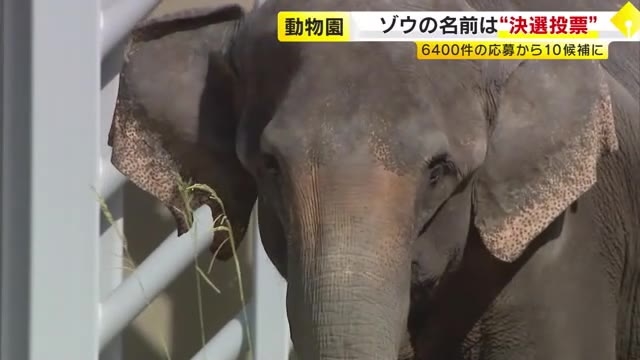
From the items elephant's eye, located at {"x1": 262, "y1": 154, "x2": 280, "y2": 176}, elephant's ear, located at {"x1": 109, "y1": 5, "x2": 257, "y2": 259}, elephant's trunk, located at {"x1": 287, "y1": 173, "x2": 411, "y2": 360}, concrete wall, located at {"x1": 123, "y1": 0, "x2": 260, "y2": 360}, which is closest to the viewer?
elephant's trunk, located at {"x1": 287, "y1": 173, "x2": 411, "y2": 360}

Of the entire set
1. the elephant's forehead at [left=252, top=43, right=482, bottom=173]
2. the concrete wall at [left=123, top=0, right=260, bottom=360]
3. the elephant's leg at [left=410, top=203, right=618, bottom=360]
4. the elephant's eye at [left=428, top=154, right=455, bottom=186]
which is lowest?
the concrete wall at [left=123, top=0, right=260, bottom=360]

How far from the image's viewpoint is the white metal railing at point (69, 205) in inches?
94.5

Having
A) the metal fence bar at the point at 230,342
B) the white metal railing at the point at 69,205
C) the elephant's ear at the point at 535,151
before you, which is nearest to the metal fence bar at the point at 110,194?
the white metal railing at the point at 69,205

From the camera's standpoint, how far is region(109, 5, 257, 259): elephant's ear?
1.69 meters

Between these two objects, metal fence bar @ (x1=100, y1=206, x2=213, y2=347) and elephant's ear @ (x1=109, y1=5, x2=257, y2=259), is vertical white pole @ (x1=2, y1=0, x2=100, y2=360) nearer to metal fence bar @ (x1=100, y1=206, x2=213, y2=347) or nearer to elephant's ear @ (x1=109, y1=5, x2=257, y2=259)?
metal fence bar @ (x1=100, y1=206, x2=213, y2=347)

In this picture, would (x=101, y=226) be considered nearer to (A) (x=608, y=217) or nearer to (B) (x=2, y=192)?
(B) (x=2, y=192)

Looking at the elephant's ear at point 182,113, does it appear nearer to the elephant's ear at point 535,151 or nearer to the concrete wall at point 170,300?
the elephant's ear at point 535,151

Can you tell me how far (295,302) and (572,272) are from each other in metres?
0.40

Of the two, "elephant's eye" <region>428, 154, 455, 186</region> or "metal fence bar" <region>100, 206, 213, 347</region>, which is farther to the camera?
"metal fence bar" <region>100, 206, 213, 347</region>

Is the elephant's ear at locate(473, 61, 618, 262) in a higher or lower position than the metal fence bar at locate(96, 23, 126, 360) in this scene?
higher

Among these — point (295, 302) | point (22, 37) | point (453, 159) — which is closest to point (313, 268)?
point (295, 302)

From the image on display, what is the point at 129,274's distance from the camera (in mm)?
2562
